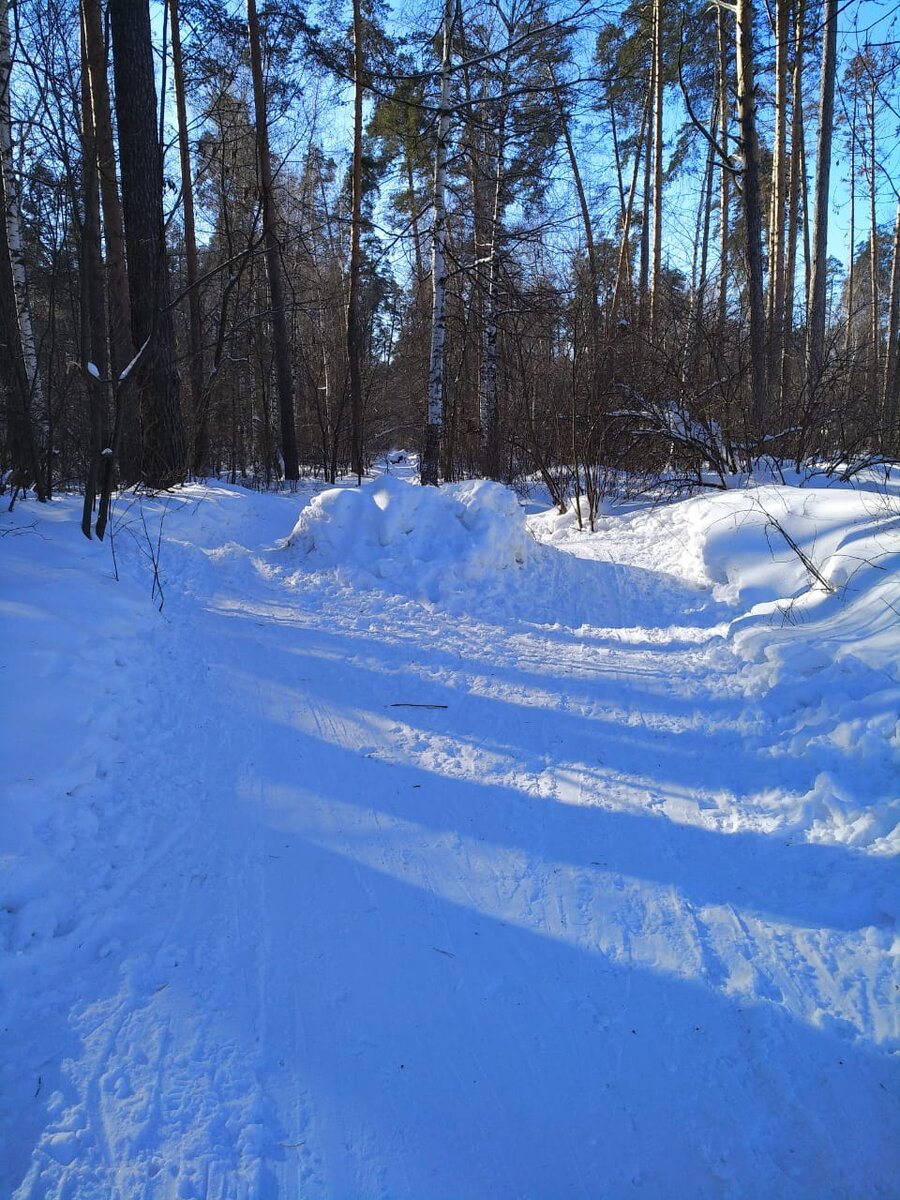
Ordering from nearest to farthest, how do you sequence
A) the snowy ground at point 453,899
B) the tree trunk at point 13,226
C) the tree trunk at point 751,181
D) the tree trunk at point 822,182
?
1. the snowy ground at point 453,899
2. the tree trunk at point 13,226
3. the tree trunk at point 751,181
4. the tree trunk at point 822,182

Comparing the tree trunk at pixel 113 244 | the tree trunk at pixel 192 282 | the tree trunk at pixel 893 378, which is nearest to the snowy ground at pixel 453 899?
the tree trunk at pixel 893 378

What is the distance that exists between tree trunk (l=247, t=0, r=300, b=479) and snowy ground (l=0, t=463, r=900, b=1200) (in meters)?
11.5

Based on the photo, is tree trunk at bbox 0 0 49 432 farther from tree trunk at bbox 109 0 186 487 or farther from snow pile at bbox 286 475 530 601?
snow pile at bbox 286 475 530 601

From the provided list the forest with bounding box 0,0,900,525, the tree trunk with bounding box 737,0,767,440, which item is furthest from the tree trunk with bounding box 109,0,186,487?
the tree trunk with bounding box 737,0,767,440

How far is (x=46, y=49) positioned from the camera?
221 inches

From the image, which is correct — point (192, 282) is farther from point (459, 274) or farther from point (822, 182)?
point (822, 182)

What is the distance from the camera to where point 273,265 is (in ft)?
48.5

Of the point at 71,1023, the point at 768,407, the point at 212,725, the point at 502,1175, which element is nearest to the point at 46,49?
the point at 212,725

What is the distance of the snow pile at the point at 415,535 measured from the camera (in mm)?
6754

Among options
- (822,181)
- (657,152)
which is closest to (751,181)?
(822,181)

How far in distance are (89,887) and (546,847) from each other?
6.26 feet

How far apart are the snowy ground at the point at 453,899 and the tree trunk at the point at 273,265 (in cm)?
1145

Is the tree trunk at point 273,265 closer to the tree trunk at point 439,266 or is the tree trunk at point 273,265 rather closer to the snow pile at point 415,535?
the tree trunk at point 439,266

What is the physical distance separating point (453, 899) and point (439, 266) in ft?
32.9
